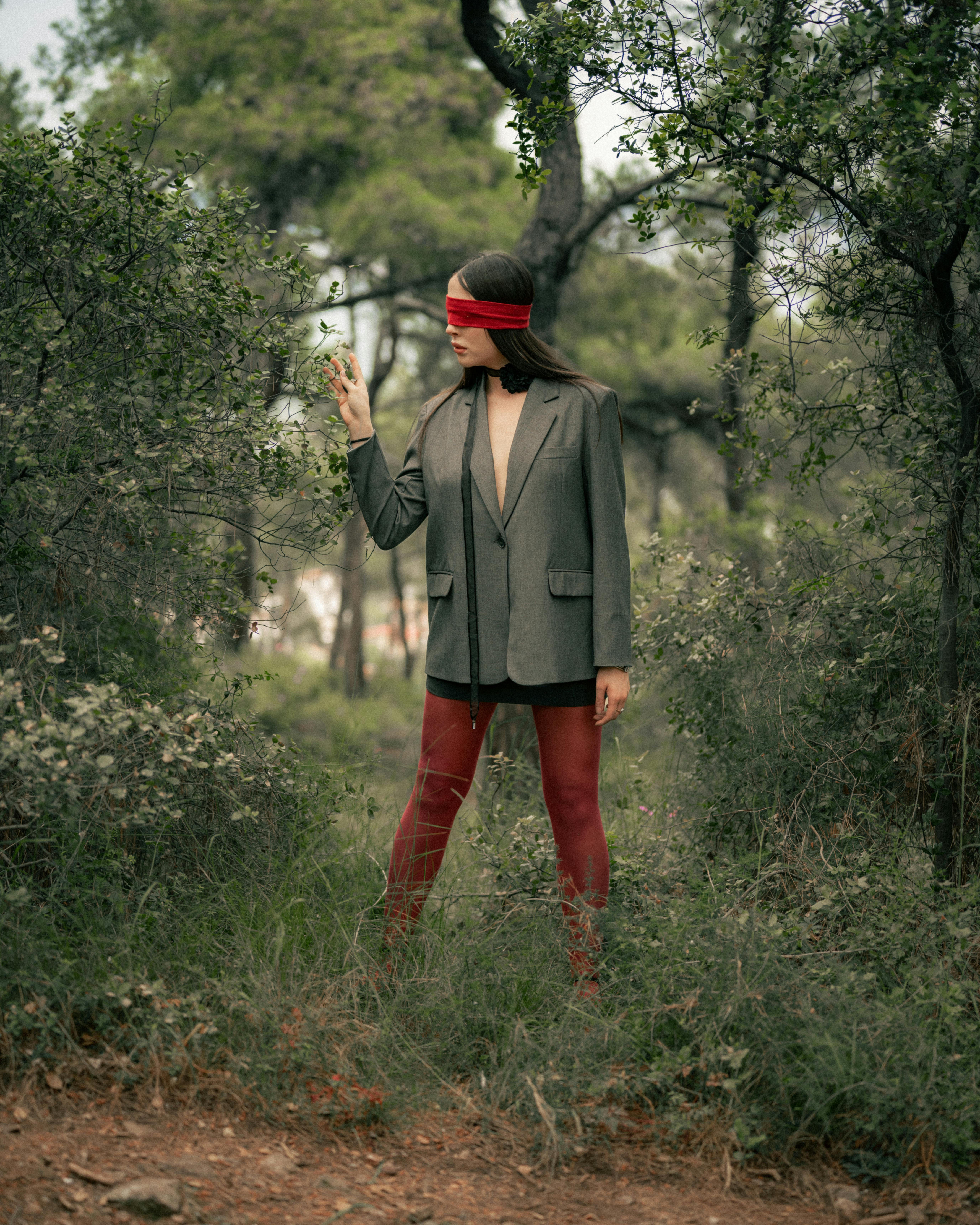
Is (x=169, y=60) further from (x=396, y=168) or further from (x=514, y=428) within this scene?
(x=514, y=428)

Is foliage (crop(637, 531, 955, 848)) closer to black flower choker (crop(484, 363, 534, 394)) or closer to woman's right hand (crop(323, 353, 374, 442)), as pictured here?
black flower choker (crop(484, 363, 534, 394))

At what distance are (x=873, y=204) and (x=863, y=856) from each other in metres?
2.02

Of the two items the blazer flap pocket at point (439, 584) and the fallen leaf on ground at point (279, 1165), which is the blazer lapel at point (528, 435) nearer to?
the blazer flap pocket at point (439, 584)

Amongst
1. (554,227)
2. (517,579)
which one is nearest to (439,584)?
(517,579)

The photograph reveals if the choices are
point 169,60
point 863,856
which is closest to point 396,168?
point 169,60

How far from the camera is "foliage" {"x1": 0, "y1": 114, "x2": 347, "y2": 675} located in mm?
3262

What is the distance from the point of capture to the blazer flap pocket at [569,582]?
3.20 meters

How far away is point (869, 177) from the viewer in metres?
3.38

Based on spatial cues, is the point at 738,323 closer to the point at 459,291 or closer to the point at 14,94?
the point at 459,291

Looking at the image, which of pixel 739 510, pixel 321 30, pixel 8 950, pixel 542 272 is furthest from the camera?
pixel 321 30

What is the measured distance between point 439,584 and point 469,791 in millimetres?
644

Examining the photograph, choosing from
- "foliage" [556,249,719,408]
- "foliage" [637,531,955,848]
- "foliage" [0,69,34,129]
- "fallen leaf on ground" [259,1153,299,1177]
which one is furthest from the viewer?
"foliage" [556,249,719,408]

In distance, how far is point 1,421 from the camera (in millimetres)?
3193

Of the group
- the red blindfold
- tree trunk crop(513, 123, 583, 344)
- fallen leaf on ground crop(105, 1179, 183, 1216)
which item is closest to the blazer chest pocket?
the red blindfold
